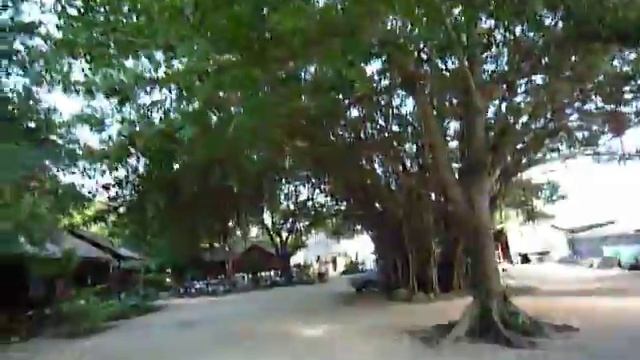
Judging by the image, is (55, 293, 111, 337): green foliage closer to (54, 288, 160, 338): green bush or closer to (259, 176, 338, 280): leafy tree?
(54, 288, 160, 338): green bush

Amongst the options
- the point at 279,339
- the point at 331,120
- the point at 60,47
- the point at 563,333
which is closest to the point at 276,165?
the point at 331,120

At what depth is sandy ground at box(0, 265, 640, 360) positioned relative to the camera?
1049cm

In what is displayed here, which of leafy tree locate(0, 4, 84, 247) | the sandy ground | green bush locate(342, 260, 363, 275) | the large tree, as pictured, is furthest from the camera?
green bush locate(342, 260, 363, 275)

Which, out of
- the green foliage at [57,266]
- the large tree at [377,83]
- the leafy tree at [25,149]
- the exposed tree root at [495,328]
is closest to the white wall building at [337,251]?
the large tree at [377,83]

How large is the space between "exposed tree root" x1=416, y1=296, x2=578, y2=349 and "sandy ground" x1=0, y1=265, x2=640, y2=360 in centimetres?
37

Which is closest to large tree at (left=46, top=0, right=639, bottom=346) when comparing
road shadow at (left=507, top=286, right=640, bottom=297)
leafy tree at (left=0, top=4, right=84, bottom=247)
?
leafy tree at (left=0, top=4, right=84, bottom=247)

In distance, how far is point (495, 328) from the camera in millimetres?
11711

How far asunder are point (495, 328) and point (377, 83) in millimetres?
4109

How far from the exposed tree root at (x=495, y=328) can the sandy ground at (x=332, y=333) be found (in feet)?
1.23

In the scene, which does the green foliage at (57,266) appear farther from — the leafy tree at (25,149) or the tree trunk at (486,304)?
the tree trunk at (486,304)

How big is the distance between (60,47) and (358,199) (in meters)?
12.2

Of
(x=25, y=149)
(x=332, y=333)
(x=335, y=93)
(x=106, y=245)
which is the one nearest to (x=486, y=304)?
(x=332, y=333)

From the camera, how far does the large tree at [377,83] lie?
8234mm

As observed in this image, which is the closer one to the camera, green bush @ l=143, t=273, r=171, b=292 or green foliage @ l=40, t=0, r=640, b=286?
green foliage @ l=40, t=0, r=640, b=286
